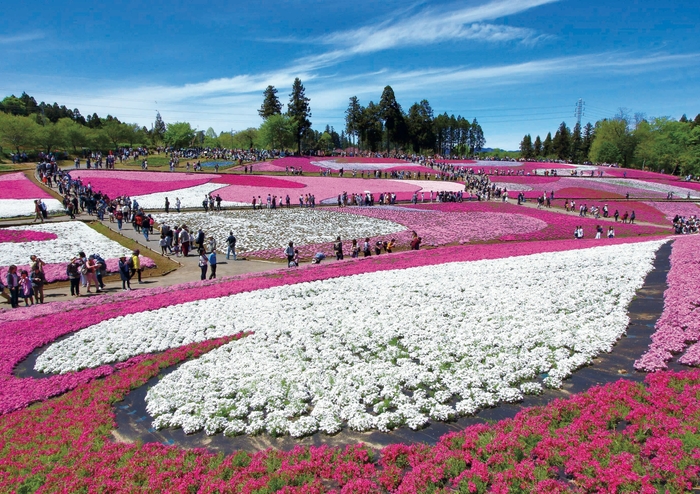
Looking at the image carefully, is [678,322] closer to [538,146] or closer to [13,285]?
[13,285]

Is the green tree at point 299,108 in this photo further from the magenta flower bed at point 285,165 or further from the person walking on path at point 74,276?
the person walking on path at point 74,276

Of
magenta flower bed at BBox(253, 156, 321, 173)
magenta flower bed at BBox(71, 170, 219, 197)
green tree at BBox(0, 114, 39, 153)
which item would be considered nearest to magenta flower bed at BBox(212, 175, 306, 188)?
magenta flower bed at BBox(71, 170, 219, 197)

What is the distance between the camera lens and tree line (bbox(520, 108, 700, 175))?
10455 cm

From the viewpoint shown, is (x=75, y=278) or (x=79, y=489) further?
(x=75, y=278)

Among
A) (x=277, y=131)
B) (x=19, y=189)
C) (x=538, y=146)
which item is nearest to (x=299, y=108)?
(x=277, y=131)

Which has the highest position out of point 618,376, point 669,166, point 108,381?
point 669,166

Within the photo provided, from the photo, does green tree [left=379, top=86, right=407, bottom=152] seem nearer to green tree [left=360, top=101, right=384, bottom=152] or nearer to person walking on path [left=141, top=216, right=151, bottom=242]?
green tree [left=360, top=101, right=384, bottom=152]

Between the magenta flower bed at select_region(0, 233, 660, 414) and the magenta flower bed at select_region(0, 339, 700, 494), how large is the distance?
286 cm

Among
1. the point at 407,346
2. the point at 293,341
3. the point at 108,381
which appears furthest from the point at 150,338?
the point at 407,346

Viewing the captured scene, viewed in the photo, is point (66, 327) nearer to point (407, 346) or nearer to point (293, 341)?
point (293, 341)

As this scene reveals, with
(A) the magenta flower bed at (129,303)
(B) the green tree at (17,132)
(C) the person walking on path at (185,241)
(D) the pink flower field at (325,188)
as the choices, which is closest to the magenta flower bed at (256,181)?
(D) the pink flower field at (325,188)

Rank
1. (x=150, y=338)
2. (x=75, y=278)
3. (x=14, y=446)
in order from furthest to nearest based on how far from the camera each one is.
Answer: (x=75, y=278), (x=150, y=338), (x=14, y=446)

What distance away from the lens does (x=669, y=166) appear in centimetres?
11106

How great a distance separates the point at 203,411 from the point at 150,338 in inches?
241
